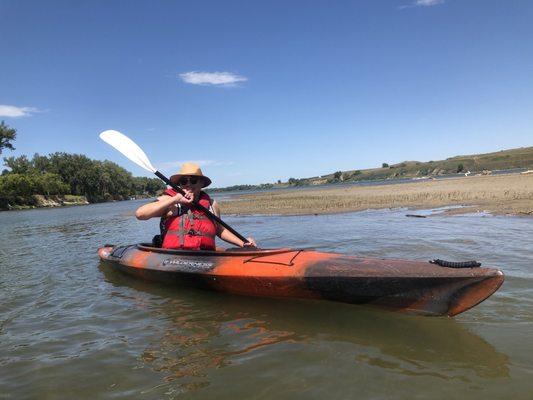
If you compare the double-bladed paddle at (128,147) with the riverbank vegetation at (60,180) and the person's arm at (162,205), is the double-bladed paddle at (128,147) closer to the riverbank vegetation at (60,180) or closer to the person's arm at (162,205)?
the person's arm at (162,205)

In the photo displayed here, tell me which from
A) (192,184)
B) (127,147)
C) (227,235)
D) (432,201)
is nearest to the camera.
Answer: (192,184)

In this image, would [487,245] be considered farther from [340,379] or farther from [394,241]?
[340,379]

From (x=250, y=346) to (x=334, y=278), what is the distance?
1206 mm

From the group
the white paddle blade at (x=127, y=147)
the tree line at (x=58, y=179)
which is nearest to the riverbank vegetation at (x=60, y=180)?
the tree line at (x=58, y=179)

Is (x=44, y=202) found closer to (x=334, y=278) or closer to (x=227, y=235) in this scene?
(x=227, y=235)

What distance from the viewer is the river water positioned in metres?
3.17

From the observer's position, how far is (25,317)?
217 inches

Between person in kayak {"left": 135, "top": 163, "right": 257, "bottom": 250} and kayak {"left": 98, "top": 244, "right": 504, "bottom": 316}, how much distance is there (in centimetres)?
28

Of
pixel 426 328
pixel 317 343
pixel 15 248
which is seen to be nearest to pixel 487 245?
pixel 426 328

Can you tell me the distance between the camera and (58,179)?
235 feet

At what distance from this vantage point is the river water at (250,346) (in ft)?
10.4

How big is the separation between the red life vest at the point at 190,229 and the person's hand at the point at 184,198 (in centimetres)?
31

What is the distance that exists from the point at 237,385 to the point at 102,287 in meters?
4.62

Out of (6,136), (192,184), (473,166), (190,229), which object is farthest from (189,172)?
(473,166)
